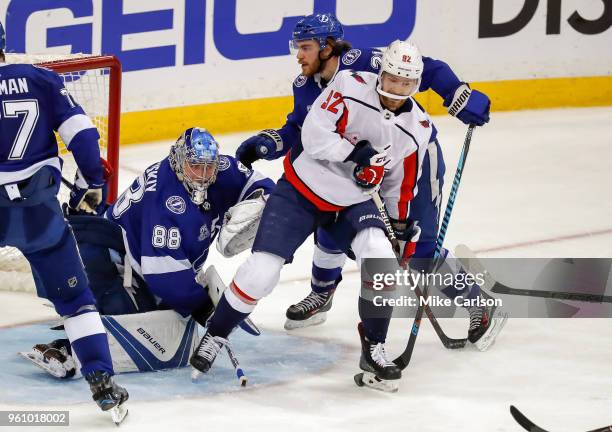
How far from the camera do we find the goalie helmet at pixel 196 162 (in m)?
4.39

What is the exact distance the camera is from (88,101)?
561 centimetres

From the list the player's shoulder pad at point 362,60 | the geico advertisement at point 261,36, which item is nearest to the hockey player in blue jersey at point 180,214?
the player's shoulder pad at point 362,60

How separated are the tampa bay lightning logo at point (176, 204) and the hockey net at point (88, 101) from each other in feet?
3.69

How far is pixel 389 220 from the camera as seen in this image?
4.63 metres

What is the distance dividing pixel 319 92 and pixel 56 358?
4.42 feet

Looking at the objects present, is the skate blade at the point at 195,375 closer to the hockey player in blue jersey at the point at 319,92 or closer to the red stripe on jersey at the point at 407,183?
the hockey player in blue jersey at the point at 319,92

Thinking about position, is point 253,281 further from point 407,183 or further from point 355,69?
point 355,69

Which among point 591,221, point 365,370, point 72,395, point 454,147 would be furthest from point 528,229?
point 72,395

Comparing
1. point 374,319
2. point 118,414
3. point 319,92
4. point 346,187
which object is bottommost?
point 118,414

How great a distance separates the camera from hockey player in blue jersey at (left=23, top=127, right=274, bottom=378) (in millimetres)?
4426

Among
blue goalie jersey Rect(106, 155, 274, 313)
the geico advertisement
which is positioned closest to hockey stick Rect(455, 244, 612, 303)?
blue goalie jersey Rect(106, 155, 274, 313)

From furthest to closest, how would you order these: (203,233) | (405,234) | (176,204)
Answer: (405,234), (203,233), (176,204)

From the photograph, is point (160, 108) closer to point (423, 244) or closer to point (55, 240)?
point (423, 244)

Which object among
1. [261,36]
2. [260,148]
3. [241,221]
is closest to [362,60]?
[260,148]
